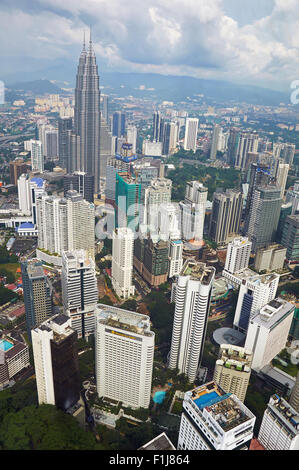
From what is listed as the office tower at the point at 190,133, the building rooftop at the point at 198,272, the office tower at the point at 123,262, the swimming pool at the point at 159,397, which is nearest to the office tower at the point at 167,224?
the office tower at the point at 123,262

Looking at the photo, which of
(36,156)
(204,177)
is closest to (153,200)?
(36,156)

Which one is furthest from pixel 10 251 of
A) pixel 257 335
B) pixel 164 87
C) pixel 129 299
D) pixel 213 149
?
pixel 164 87

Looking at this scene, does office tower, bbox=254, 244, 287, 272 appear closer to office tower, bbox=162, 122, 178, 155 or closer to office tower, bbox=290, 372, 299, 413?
office tower, bbox=290, 372, 299, 413

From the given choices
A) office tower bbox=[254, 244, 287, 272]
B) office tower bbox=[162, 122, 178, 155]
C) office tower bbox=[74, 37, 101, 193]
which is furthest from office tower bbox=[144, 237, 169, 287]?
office tower bbox=[162, 122, 178, 155]

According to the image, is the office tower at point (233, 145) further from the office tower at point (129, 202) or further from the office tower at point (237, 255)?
the office tower at point (237, 255)
